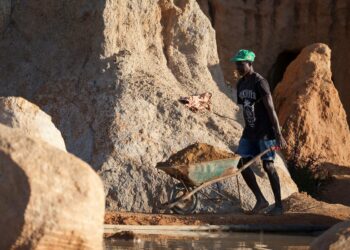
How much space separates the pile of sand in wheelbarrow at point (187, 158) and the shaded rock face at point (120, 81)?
37.3 inches

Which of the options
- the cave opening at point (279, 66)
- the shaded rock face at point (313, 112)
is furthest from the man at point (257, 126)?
the cave opening at point (279, 66)

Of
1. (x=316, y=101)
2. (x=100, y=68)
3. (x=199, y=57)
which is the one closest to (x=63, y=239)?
(x=100, y=68)

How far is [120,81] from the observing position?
14.8 meters

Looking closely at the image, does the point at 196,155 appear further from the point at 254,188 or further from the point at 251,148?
the point at 254,188

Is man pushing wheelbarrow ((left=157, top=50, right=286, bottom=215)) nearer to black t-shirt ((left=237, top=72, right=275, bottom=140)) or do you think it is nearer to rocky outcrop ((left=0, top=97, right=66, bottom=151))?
black t-shirt ((left=237, top=72, right=275, bottom=140))

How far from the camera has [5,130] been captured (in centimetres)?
737

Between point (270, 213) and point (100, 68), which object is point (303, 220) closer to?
point (270, 213)

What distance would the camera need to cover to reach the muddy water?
408 inches

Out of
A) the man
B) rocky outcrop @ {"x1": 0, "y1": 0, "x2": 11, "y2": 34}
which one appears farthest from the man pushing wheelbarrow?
rocky outcrop @ {"x1": 0, "y1": 0, "x2": 11, "y2": 34}

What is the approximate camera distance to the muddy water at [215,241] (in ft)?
34.0

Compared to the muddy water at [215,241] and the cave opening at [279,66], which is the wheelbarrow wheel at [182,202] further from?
the cave opening at [279,66]

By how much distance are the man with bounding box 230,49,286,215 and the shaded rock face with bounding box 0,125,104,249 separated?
233 inches

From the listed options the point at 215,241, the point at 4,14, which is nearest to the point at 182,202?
the point at 215,241

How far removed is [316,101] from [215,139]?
5400 millimetres
